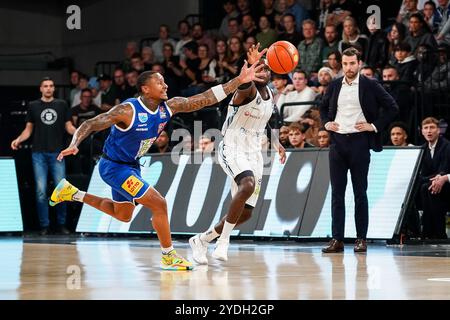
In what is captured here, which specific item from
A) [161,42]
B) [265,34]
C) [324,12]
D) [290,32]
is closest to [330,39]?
[290,32]

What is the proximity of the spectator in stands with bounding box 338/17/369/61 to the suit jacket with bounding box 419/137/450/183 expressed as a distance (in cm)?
338

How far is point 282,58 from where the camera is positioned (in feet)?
37.1

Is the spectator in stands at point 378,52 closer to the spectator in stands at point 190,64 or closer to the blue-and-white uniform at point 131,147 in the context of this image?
the spectator in stands at point 190,64

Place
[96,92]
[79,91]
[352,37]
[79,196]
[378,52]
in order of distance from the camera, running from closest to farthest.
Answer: [79,196] → [378,52] → [352,37] → [96,92] → [79,91]

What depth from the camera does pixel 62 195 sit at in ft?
39.3

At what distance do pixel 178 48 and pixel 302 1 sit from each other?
112 inches

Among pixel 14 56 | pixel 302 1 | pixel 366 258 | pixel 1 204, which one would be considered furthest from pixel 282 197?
pixel 14 56

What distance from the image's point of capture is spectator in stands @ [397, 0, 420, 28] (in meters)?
16.9

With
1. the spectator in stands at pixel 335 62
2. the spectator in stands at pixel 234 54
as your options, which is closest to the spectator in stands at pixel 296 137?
the spectator in stands at pixel 335 62

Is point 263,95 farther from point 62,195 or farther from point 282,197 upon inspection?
point 282,197

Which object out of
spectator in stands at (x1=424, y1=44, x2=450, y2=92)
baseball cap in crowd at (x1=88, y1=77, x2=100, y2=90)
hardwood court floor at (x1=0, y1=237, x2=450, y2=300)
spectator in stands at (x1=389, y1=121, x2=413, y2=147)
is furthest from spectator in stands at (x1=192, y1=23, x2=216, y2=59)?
hardwood court floor at (x1=0, y1=237, x2=450, y2=300)

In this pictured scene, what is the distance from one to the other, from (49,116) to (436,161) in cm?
729

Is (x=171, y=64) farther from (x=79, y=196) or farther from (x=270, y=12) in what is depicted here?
(x=79, y=196)

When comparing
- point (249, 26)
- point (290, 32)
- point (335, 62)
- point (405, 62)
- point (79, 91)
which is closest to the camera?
point (405, 62)
